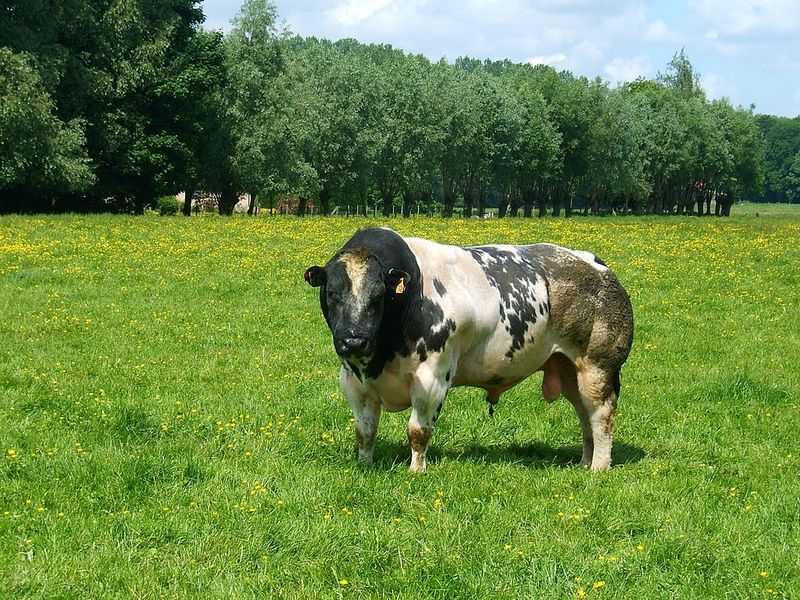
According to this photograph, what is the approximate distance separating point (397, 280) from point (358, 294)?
0.40 meters

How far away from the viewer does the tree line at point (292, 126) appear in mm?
49250

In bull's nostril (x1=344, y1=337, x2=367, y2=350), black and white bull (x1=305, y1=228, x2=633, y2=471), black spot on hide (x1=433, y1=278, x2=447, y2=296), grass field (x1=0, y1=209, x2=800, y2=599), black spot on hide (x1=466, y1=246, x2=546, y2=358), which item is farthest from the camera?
black spot on hide (x1=466, y1=246, x2=546, y2=358)

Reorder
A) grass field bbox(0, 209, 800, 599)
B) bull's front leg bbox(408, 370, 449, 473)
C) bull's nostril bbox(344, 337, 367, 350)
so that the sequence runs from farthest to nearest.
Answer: bull's front leg bbox(408, 370, 449, 473), bull's nostril bbox(344, 337, 367, 350), grass field bbox(0, 209, 800, 599)

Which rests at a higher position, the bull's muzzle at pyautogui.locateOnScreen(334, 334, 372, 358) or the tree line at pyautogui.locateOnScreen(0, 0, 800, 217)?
the tree line at pyautogui.locateOnScreen(0, 0, 800, 217)

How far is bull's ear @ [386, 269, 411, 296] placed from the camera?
8.73m

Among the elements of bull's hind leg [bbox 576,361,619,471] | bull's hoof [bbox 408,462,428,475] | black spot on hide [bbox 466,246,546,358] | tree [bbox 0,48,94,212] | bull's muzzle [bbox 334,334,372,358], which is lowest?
bull's hoof [bbox 408,462,428,475]

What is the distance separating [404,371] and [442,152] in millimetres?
82290

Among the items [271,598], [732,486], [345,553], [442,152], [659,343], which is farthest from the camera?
[442,152]

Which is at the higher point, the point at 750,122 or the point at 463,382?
the point at 750,122

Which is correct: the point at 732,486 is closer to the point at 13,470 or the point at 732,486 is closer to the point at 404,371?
the point at 404,371

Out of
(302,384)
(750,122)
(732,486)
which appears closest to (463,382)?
(732,486)

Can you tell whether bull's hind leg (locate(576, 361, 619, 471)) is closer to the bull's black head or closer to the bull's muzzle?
the bull's black head

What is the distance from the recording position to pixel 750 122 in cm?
12612

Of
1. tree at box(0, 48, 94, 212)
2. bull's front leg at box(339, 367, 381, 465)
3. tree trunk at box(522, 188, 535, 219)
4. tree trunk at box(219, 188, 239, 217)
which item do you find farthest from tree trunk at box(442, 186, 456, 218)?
bull's front leg at box(339, 367, 381, 465)
